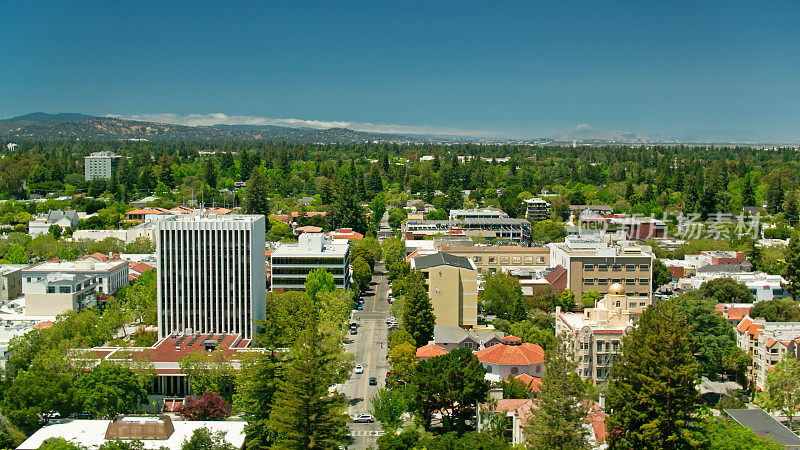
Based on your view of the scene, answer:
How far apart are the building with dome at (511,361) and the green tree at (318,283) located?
11.8 metres

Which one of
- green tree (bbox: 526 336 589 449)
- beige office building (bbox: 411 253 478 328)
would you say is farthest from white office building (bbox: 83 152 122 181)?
green tree (bbox: 526 336 589 449)

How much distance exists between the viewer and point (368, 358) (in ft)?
101

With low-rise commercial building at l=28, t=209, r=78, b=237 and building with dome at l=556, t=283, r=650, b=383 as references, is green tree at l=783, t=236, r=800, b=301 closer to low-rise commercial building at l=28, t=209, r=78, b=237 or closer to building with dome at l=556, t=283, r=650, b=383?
building with dome at l=556, t=283, r=650, b=383

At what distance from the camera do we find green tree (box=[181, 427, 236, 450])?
1945 cm

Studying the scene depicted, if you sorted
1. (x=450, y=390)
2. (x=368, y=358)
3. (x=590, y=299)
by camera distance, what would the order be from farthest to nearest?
(x=590, y=299) → (x=368, y=358) → (x=450, y=390)

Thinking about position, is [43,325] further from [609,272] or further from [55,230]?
[55,230]

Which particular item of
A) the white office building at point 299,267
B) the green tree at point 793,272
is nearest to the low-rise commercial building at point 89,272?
the white office building at point 299,267

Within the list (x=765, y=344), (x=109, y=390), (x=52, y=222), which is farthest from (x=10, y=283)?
(x=765, y=344)

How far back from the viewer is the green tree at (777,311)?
3344 centimetres

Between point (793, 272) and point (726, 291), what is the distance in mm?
6329

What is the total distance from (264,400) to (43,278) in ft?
77.2

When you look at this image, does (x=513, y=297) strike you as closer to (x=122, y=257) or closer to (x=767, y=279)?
(x=767, y=279)

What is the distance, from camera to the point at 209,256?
3036cm

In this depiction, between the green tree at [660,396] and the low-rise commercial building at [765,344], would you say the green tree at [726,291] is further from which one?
the green tree at [660,396]
